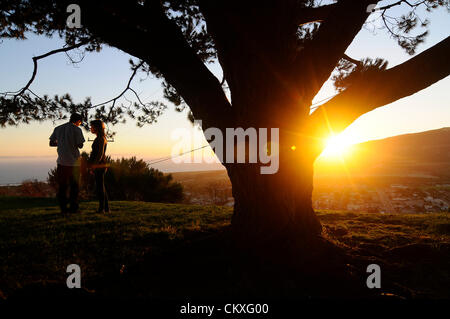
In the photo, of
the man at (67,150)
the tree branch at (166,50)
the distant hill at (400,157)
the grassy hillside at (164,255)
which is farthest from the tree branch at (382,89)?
the distant hill at (400,157)

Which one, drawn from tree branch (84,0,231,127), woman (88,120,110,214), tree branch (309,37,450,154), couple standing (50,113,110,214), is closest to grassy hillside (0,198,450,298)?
couple standing (50,113,110,214)

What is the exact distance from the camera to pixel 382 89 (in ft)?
7.56

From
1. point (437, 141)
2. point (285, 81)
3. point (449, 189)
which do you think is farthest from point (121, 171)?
point (437, 141)

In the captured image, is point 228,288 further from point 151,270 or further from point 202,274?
point 151,270

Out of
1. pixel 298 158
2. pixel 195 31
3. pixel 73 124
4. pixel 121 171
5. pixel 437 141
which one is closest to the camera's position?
pixel 298 158

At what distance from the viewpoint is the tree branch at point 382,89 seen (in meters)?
2.15

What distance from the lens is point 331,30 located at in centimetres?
226

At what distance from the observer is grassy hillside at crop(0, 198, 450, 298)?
1.79 m

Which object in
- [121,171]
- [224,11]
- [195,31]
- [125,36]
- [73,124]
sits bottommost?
[121,171]

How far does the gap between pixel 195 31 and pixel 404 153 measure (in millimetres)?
37356

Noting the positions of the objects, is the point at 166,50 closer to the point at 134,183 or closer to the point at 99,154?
the point at 99,154

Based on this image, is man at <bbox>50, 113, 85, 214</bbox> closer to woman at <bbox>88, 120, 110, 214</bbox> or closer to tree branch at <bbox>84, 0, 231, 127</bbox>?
woman at <bbox>88, 120, 110, 214</bbox>

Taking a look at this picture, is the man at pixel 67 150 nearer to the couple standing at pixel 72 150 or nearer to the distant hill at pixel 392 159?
the couple standing at pixel 72 150

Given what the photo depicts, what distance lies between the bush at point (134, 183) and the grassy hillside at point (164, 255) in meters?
7.21
